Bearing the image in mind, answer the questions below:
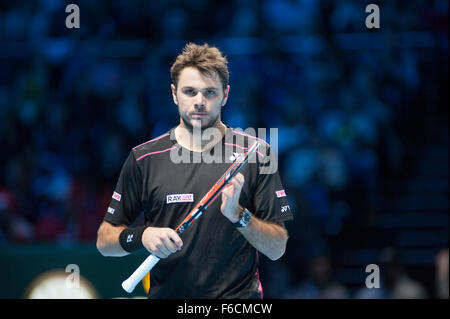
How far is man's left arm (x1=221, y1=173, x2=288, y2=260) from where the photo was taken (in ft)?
11.7

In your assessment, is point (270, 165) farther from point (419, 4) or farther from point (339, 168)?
point (419, 4)

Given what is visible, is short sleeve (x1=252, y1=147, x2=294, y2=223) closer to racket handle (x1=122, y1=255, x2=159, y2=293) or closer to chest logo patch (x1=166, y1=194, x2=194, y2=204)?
chest logo patch (x1=166, y1=194, x2=194, y2=204)

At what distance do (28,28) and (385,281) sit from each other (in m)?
6.21

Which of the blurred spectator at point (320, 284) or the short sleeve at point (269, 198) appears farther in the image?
the blurred spectator at point (320, 284)

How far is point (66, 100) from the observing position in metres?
9.77

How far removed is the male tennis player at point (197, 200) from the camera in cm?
384

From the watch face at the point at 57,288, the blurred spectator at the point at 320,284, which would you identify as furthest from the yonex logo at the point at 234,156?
the blurred spectator at the point at 320,284

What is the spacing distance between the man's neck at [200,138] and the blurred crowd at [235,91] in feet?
15.7

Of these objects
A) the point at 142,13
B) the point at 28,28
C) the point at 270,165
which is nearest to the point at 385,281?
the point at 270,165

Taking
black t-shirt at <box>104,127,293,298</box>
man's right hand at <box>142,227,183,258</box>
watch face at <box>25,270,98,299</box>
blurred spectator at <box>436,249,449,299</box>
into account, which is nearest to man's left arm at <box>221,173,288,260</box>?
black t-shirt at <box>104,127,293,298</box>

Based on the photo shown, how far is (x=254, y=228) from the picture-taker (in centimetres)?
369

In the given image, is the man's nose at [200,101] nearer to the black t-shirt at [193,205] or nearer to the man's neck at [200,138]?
the man's neck at [200,138]

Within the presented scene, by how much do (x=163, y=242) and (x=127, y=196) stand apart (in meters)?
0.58

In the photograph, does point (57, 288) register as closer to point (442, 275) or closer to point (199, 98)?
point (199, 98)
